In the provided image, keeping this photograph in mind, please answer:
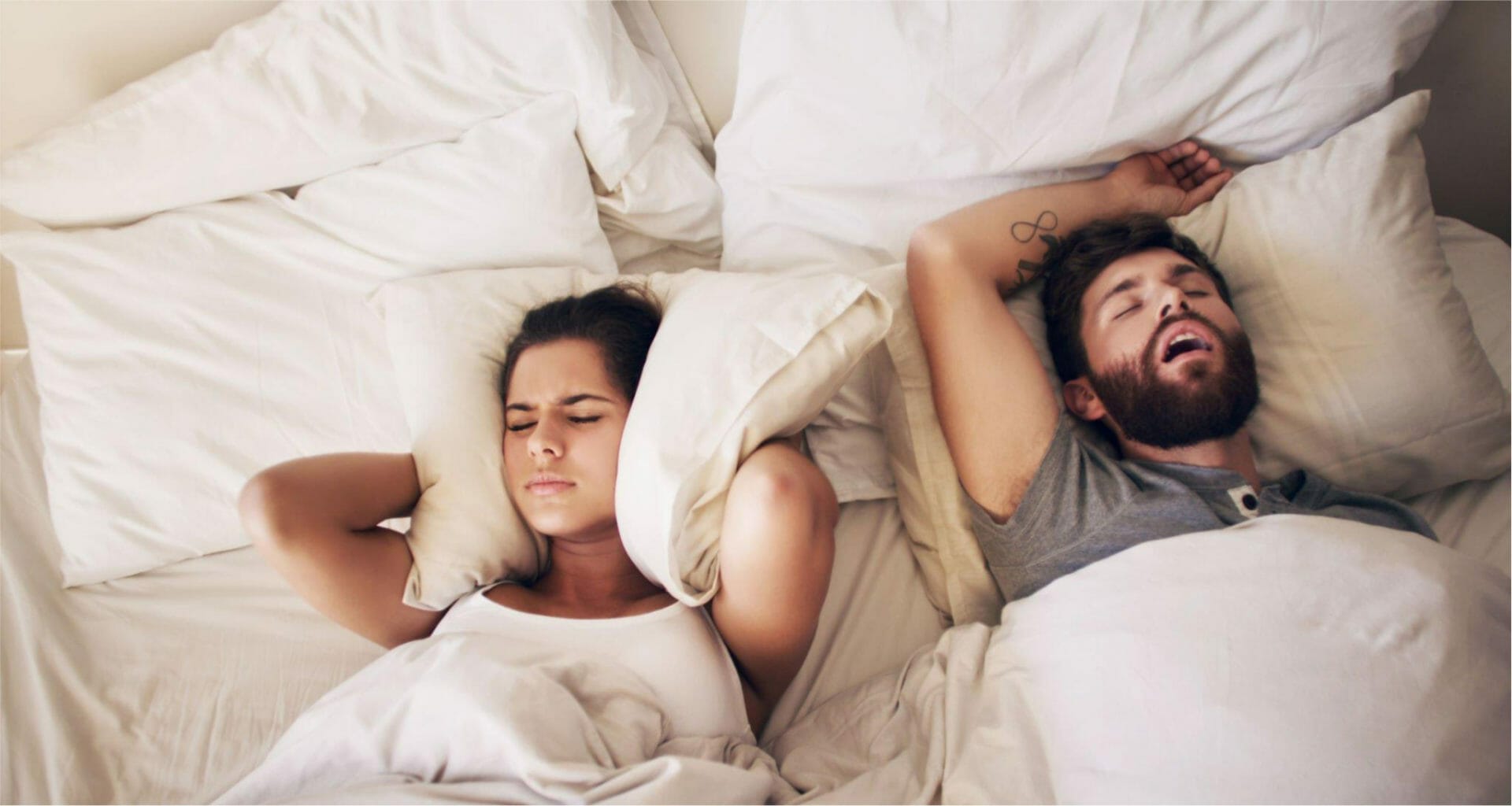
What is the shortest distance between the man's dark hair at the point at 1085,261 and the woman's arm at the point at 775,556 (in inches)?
17.7

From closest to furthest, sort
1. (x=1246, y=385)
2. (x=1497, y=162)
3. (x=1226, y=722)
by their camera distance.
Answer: (x=1226, y=722), (x=1246, y=385), (x=1497, y=162)

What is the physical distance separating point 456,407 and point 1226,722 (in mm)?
928

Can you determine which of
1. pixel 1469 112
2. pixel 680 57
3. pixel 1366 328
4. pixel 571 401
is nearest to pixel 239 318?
pixel 571 401

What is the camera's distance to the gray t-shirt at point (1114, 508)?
89 centimetres

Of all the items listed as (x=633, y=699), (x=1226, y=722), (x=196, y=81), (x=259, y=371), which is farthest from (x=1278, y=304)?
(x=196, y=81)

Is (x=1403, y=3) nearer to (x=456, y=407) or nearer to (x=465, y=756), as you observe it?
(x=456, y=407)

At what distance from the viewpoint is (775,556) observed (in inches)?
31.1

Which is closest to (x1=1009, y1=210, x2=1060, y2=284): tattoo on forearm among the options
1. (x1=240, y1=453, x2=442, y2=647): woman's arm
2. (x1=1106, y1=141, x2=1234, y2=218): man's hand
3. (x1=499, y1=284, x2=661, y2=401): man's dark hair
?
(x1=1106, y1=141, x2=1234, y2=218): man's hand

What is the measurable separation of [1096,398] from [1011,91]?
0.46m

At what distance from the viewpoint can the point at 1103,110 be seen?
1068 millimetres

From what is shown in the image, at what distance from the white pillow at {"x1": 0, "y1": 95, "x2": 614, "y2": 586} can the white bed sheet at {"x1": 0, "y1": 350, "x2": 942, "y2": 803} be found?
0.06 metres

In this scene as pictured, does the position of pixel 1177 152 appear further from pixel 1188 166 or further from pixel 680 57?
pixel 680 57

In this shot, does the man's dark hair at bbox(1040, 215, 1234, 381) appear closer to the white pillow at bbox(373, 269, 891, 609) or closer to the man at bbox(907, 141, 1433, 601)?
the man at bbox(907, 141, 1433, 601)

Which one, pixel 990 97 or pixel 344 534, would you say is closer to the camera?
pixel 344 534
